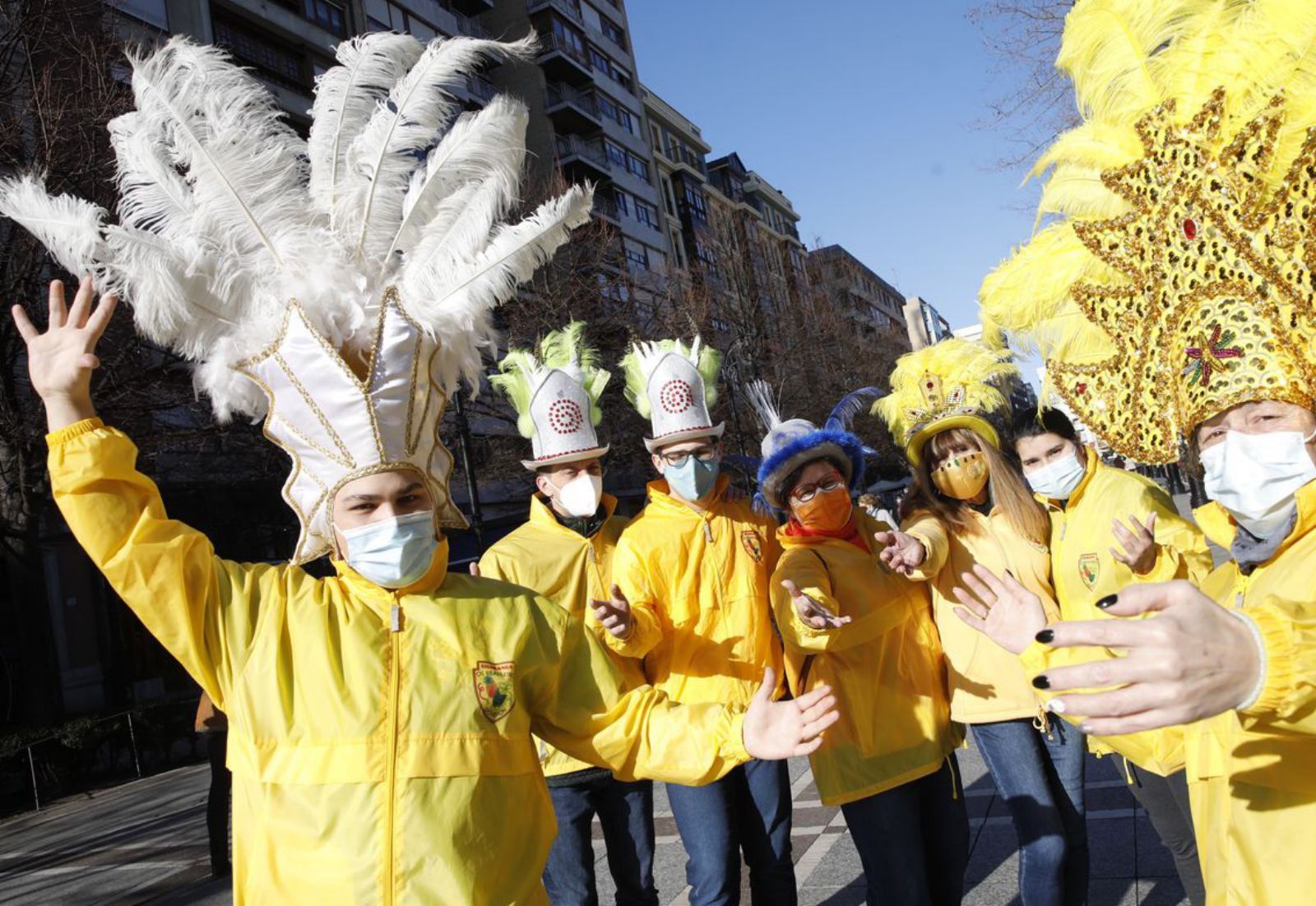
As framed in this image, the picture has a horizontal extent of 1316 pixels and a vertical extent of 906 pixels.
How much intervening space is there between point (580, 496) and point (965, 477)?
171 centimetres

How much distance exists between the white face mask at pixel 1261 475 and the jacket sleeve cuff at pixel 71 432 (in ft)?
8.33

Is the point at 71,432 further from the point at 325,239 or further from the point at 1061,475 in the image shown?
the point at 1061,475

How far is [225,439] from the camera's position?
16688 millimetres

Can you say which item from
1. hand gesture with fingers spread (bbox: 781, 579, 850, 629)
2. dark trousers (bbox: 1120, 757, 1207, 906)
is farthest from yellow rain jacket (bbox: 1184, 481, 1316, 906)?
dark trousers (bbox: 1120, 757, 1207, 906)

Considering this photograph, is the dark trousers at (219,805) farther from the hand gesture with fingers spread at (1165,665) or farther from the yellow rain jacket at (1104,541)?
the hand gesture with fingers spread at (1165,665)

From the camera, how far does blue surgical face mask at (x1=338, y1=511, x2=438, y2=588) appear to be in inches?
95.2

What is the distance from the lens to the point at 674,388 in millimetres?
4523

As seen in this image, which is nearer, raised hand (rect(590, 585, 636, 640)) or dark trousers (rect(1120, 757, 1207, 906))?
raised hand (rect(590, 585, 636, 640))

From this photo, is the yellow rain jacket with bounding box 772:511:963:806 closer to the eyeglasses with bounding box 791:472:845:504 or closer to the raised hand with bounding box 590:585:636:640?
the eyeglasses with bounding box 791:472:845:504

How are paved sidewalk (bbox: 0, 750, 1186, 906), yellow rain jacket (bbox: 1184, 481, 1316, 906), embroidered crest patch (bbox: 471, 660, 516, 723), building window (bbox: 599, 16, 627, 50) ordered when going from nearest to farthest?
yellow rain jacket (bbox: 1184, 481, 1316, 906) < embroidered crest patch (bbox: 471, 660, 516, 723) < paved sidewalk (bbox: 0, 750, 1186, 906) < building window (bbox: 599, 16, 627, 50)

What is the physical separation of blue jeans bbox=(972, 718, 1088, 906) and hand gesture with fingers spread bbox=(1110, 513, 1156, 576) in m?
0.63

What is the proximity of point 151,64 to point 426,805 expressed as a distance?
220cm

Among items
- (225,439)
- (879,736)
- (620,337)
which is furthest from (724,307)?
(879,736)

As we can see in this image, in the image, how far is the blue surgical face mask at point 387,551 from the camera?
242 centimetres
